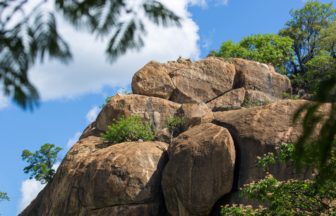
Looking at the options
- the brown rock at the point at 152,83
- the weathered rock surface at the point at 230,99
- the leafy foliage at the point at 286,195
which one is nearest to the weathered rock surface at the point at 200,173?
the leafy foliage at the point at 286,195

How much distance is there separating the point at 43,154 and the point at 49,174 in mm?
1460

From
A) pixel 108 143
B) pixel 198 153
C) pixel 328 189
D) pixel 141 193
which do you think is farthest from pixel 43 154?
pixel 328 189

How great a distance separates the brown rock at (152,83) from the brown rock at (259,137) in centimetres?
710

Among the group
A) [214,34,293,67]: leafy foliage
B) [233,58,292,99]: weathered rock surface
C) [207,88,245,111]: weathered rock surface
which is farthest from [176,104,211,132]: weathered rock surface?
[214,34,293,67]: leafy foliage

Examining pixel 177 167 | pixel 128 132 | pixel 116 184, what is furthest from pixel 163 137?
pixel 177 167

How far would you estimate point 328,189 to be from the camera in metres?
6.08

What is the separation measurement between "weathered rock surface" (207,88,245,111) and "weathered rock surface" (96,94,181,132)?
93.3 inches

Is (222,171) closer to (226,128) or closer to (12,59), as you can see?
(226,128)

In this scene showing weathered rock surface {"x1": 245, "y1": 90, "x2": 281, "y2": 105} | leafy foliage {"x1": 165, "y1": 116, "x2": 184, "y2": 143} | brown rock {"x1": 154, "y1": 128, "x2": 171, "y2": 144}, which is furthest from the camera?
weathered rock surface {"x1": 245, "y1": 90, "x2": 281, "y2": 105}

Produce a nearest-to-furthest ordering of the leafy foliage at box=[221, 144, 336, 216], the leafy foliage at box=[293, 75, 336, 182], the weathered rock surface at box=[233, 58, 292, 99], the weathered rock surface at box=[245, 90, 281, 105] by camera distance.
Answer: the leafy foliage at box=[293, 75, 336, 182] < the leafy foliage at box=[221, 144, 336, 216] < the weathered rock surface at box=[245, 90, 281, 105] < the weathered rock surface at box=[233, 58, 292, 99]

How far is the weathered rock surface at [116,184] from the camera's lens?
10.8 metres

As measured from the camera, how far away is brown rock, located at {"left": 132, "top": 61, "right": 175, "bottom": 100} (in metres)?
16.9

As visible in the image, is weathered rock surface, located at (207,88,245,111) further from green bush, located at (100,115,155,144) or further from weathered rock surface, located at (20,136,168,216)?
weathered rock surface, located at (20,136,168,216)

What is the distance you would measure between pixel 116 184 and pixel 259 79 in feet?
37.0
